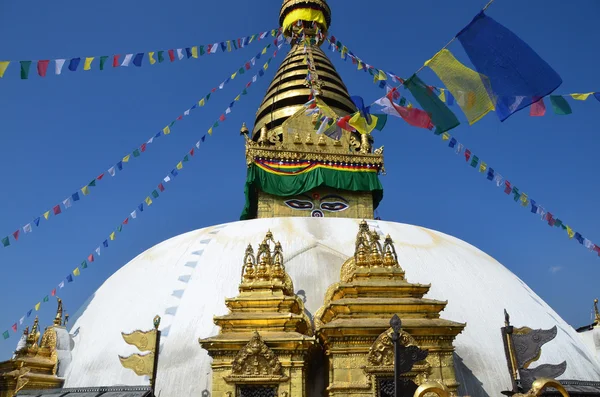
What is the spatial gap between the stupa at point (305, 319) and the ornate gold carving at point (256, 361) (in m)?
0.02

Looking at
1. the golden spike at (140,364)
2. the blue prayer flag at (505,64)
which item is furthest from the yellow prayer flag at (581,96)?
the golden spike at (140,364)

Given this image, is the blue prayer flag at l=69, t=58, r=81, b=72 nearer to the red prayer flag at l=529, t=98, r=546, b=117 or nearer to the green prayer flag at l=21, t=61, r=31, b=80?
the green prayer flag at l=21, t=61, r=31, b=80

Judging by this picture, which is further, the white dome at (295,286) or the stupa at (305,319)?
the white dome at (295,286)

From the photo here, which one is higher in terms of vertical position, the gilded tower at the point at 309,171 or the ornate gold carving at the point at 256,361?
the gilded tower at the point at 309,171

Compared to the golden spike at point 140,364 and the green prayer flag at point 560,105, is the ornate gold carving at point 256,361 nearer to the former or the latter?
the golden spike at point 140,364

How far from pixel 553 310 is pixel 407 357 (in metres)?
7.89

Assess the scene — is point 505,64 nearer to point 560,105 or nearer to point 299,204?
point 560,105

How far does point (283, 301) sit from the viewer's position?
24.2ft

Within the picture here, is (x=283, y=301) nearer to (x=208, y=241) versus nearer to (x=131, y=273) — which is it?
(x=208, y=241)

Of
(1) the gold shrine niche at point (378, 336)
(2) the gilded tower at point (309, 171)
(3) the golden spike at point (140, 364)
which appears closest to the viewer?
(1) the gold shrine niche at point (378, 336)

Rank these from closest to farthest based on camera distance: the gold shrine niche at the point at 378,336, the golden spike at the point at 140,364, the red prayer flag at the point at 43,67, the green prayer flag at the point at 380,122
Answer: the gold shrine niche at the point at 378,336 → the green prayer flag at the point at 380,122 → the golden spike at the point at 140,364 → the red prayer flag at the point at 43,67

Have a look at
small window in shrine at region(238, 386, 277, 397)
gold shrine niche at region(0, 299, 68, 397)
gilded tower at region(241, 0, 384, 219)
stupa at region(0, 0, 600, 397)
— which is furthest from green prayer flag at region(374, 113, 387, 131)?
gilded tower at region(241, 0, 384, 219)

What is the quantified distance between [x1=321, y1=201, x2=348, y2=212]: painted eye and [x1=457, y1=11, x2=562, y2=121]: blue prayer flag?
421 inches

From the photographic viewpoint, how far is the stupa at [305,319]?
6574 mm
